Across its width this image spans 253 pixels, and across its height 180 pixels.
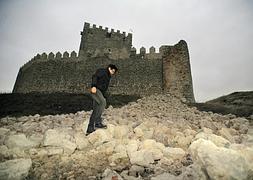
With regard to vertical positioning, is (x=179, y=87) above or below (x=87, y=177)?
above

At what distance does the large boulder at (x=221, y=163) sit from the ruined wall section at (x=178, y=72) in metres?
11.2

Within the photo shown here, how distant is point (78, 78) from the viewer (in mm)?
19078

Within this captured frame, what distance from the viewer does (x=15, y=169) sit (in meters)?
3.96

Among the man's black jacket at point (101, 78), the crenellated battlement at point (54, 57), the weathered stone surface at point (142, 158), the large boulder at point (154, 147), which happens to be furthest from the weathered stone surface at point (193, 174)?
the crenellated battlement at point (54, 57)

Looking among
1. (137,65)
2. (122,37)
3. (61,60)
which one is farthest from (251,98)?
(122,37)

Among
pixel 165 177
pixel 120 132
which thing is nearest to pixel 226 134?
pixel 120 132

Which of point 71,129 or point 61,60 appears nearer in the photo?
point 71,129

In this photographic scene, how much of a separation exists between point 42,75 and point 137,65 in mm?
7450

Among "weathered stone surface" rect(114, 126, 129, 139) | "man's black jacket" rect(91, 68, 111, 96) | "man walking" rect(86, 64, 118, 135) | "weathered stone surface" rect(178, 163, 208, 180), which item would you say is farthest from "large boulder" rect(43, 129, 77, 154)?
"weathered stone surface" rect(178, 163, 208, 180)

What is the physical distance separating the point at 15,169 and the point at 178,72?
1277 centimetres

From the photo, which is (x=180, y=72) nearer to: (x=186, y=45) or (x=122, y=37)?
(x=186, y=45)

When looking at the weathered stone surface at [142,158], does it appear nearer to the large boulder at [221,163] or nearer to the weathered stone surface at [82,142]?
the large boulder at [221,163]

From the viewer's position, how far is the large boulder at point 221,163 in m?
3.28

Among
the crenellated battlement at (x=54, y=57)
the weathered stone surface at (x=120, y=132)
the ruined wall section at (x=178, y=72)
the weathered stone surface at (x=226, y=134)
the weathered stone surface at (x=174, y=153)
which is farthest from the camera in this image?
the crenellated battlement at (x=54, y=57)
